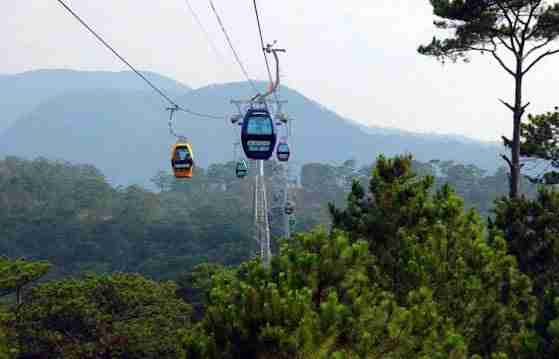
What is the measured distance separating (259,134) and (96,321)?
44.0 feet

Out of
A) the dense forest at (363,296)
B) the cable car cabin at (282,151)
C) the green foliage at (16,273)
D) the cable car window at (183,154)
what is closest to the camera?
the dense forest at (363,296)

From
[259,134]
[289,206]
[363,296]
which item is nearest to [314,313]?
[363,296]

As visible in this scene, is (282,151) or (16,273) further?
(282,151)

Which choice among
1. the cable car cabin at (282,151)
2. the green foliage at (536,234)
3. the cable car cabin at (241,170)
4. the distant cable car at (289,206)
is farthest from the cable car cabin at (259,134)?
the distant cable car at (289,206)

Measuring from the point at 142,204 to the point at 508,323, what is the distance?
95717mm

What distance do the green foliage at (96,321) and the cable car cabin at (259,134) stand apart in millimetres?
10131

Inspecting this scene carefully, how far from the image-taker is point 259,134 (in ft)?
68.6

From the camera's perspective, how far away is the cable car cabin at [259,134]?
68.4 feet

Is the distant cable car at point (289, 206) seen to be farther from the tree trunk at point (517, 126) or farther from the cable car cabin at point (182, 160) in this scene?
the tree trunk at point (517, 126)

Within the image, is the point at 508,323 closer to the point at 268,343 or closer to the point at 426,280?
the point at 426,280

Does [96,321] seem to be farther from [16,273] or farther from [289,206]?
[289,206]

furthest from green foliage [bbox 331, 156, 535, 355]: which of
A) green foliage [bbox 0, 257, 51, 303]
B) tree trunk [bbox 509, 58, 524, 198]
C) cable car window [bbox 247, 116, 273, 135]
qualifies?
green foliage [bbox 0, 257, 51, 303]

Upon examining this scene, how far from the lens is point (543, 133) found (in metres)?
23.4

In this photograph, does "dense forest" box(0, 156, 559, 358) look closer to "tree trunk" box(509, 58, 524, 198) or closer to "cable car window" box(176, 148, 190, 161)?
"tree trunk" box(509, 58, 524, 198)
